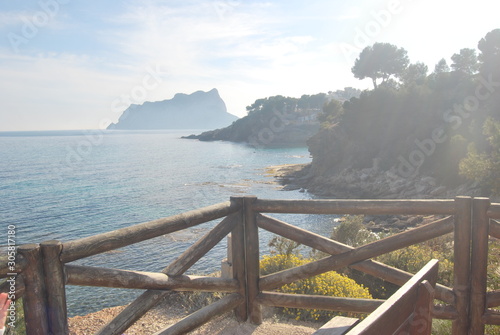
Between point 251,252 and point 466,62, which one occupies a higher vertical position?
point 466,62

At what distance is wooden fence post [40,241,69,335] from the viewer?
2.64 metres

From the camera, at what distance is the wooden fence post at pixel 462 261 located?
3.91m

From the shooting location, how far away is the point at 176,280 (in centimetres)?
389

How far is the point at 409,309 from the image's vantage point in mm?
1882

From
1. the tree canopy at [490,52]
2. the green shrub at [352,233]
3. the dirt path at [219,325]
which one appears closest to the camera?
the dirt path at [219,325]

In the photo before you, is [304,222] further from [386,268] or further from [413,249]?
[386,268]

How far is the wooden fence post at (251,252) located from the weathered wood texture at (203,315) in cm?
15

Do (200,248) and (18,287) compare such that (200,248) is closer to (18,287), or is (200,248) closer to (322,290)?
(18,287)

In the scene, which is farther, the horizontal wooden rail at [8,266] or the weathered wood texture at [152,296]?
the weathered wood texture at [152,296]

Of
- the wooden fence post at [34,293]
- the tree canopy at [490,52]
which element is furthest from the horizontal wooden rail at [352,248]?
the tree canopy at [490,52]

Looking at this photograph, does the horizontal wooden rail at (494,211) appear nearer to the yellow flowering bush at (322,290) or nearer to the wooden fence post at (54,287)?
the yellow flowering bush at (322,290)

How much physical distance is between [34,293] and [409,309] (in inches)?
88.6

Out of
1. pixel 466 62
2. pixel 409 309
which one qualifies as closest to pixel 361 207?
pixel 409 309

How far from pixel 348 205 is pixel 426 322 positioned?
7.83 ft
